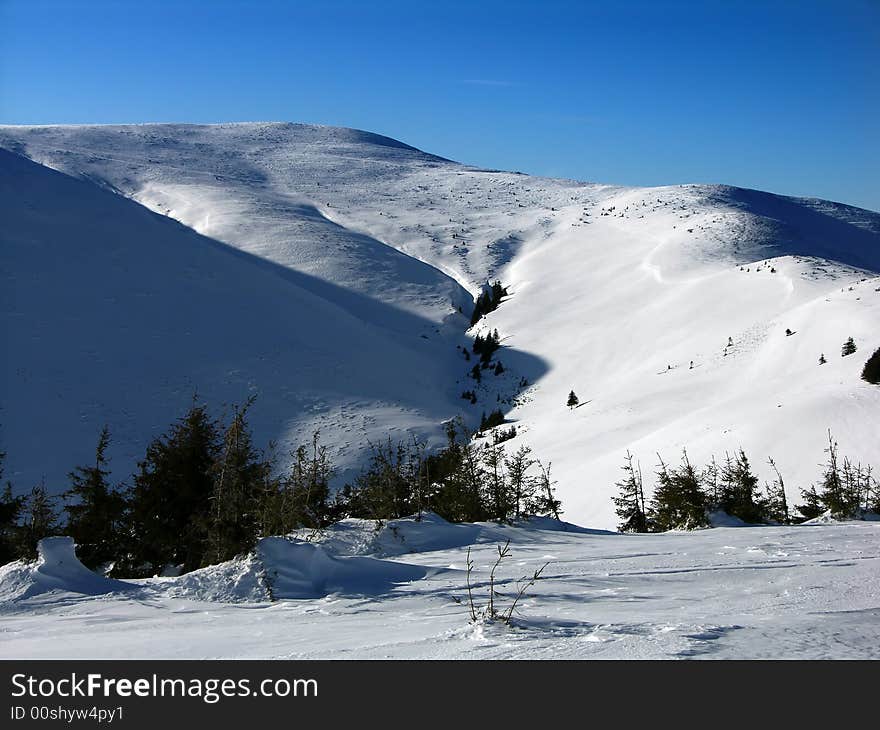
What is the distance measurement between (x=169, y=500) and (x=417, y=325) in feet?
Answer: 159

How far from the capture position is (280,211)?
8544cm

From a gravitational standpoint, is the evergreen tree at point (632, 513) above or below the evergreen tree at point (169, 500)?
below

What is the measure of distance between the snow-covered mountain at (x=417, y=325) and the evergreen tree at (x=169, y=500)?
1479 centimetres

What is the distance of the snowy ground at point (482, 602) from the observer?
3939 mm

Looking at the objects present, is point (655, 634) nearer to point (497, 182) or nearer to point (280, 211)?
point (280, 211)

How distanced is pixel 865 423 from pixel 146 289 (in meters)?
42.4

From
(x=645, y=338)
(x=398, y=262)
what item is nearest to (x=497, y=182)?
(x=398, y=262)

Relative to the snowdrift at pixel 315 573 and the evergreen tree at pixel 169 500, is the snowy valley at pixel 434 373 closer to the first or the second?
the snowdrift at pixel 315 573

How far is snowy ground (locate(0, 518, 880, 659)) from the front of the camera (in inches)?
155

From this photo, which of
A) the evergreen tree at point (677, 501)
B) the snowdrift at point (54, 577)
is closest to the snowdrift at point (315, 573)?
the snowdrift at point (54, 577)

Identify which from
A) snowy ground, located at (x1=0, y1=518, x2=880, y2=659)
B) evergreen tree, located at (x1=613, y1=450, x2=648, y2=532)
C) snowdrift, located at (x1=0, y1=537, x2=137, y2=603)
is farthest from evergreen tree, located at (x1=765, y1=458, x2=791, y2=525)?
snowdrift, located at (x1=0, y1=537, x2=137, y2=603)

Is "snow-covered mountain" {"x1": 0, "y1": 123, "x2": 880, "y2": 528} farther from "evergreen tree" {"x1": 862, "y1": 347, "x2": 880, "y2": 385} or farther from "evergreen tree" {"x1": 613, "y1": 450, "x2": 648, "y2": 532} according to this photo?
"evergreen tree" {"x1": 613, "y1": 450, "x2": 648, "y2": 532}

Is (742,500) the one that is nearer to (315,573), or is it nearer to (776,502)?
(776,502)

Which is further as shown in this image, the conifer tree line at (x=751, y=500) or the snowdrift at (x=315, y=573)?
the conifer tree line at (x=751, y=500)
